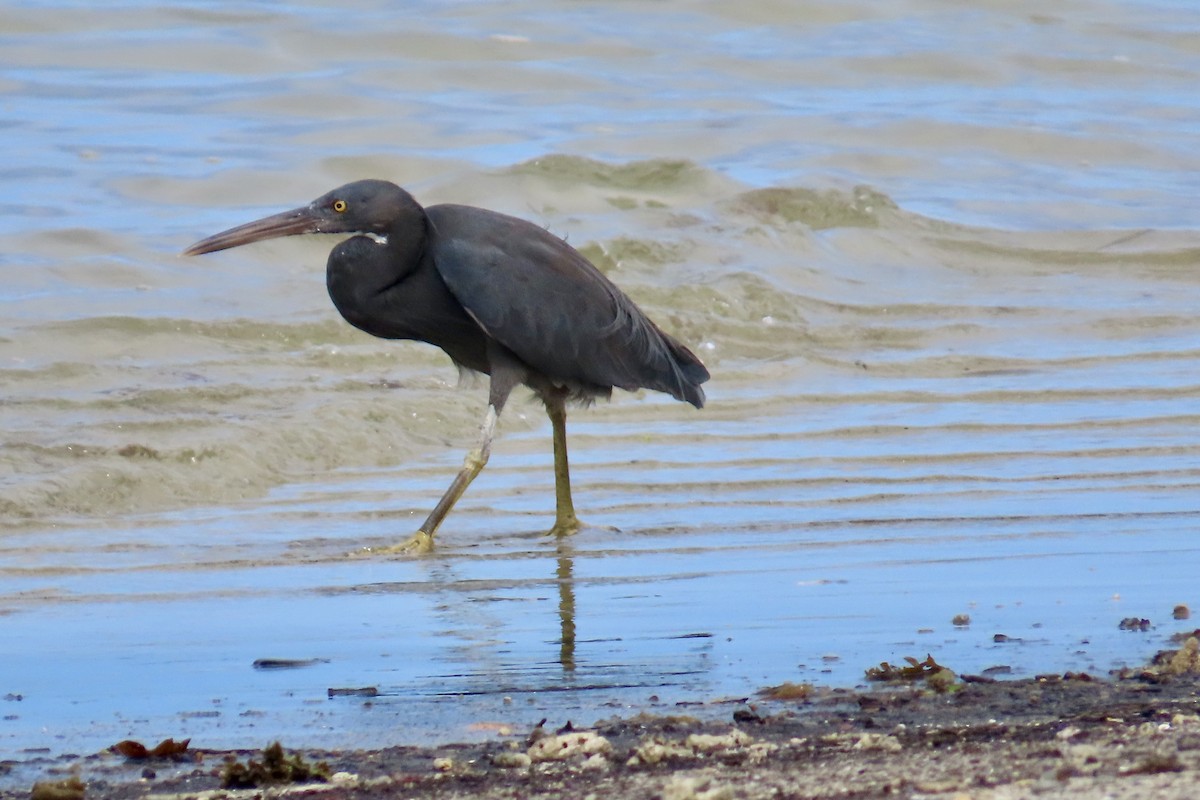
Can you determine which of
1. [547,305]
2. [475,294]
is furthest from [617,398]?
[475,294]

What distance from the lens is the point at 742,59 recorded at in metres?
18.9

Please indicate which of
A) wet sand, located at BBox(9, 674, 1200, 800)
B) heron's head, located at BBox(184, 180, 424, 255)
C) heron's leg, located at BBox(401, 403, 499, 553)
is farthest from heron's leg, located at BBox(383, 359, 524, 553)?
wet sand, located at BBox(9, 674, 1200, 800)

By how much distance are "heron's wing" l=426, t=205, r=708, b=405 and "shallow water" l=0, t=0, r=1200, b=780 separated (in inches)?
19.3

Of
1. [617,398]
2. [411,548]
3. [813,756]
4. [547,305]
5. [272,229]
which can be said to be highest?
[272,229]

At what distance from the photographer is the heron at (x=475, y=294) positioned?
6641 millimetres

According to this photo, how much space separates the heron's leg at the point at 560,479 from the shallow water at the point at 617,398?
0.11m

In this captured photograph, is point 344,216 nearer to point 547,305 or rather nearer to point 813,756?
point 547,305

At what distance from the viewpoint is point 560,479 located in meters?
6.79

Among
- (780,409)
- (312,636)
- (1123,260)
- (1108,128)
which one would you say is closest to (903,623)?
(312,636)

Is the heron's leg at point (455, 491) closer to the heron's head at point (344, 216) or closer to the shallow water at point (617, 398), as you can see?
the shallow water at point (617, 398)

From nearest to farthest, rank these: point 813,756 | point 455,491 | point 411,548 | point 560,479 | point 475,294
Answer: point 813,756, point 411,548, point 455,491, point 475,294, point 560,479

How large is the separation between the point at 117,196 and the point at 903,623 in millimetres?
9323

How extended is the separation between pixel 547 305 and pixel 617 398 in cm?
198

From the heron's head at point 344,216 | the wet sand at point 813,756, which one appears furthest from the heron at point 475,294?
the wet sand at point 813,756
